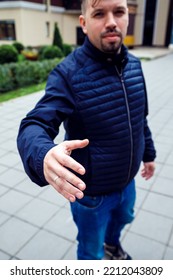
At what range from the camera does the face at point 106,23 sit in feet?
4.53

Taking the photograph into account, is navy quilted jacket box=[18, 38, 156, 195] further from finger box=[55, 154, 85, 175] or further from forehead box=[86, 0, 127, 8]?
finger box=[55, 154, 85, 175]

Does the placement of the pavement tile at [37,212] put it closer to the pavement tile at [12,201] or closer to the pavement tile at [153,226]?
the pavement tile at [12,201]

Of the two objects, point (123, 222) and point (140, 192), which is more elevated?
point (123, 222)

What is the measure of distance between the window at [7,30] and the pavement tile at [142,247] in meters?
22.5

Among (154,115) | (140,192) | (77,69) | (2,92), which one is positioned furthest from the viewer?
(2,92)

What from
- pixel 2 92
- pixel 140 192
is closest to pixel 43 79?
A: pixel 2 92

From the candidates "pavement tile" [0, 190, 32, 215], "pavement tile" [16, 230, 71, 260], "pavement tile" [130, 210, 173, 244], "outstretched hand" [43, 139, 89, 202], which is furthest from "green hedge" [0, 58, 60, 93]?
"outstretched hand" [43, 139, 89, 202]

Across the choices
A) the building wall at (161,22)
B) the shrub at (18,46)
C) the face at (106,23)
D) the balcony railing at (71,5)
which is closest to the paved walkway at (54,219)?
the face at (106,23)

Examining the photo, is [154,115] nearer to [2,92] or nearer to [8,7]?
[2,92]

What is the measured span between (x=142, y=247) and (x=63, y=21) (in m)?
27.1

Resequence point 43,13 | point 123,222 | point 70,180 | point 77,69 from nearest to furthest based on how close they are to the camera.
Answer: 1. point 70,180
2. point 77,69
3. point 123,222
4. point 43,13

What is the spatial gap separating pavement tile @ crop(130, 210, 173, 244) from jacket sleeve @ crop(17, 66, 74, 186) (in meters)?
1.85

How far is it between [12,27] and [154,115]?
62.9 ft

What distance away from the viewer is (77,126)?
4.96 feet
